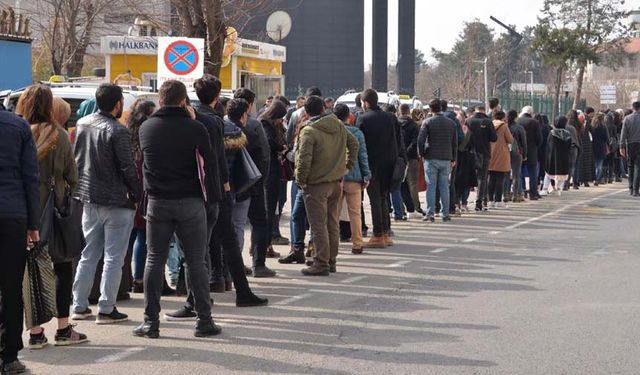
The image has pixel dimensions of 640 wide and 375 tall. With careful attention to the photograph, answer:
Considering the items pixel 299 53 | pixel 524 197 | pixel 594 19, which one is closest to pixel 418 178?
pixel 524 197

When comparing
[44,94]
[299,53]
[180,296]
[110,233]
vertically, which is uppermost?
[299,53]

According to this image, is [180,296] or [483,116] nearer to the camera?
[180,296]

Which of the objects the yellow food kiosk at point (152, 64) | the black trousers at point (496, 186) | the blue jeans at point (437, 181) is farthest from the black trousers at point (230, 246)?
the yellow food kiosk at point (152, 64)

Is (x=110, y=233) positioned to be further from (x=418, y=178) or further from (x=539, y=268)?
(x=418, y=178)

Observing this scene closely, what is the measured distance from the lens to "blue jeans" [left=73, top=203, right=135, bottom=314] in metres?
8.84

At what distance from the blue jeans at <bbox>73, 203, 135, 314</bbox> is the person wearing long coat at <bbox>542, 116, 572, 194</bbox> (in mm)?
15422

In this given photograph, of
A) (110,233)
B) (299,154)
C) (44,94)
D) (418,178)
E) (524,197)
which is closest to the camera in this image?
(44,94)

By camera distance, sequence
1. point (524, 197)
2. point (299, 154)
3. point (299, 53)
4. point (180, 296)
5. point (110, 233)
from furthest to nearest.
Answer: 1. point (299, 53)
2. point (524, 197)
3. point (299, 154)
4. point (180, 296)
5. point (110, 233)

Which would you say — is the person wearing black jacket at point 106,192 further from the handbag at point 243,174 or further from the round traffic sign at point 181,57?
the round traffic sign at point 181,57

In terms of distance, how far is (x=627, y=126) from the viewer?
22.9 m

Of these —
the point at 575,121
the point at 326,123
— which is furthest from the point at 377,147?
the point at 575,121

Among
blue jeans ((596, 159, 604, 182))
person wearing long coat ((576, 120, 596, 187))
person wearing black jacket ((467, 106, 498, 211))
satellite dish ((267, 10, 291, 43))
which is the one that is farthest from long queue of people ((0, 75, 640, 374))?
satellite dish ((267, 10, 291, 43))

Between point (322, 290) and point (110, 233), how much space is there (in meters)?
2.59

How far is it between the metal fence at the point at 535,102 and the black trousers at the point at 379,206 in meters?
37.2
